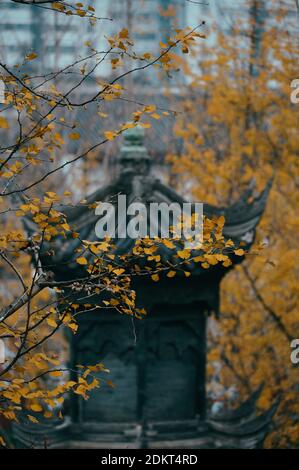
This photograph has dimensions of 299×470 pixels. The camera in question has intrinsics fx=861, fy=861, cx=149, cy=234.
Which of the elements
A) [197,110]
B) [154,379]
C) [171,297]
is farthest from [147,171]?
[197,110]

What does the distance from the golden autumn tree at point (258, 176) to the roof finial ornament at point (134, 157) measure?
2.41m

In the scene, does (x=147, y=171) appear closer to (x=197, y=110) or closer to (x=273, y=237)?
(x=273, y=237)

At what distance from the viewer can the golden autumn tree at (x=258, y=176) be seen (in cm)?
1219

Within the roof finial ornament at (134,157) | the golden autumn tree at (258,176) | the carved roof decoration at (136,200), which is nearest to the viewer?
the carved roof decoration at (136,200)

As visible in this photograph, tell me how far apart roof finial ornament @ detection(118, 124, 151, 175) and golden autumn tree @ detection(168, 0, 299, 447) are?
94.7 inches

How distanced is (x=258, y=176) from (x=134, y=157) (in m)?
4.50

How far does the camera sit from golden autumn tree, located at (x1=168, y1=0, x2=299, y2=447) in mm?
12188

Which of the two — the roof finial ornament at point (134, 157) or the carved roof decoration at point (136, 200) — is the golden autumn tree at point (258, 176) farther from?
the roof finial ornament at point (134, 157)

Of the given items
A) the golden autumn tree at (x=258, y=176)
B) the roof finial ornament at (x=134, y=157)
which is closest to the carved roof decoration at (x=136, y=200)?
the roof finial ornament at (x=134, y=157)

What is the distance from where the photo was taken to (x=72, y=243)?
9.48 m

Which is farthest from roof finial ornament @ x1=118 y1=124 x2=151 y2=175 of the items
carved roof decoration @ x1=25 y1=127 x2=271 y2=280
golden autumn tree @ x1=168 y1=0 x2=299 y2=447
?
golden autumn tree @ x1=168 y1=0 x2=299 y2=447

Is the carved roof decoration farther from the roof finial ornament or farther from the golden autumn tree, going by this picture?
the golden autumn tree

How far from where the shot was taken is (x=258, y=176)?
14078 millimetres

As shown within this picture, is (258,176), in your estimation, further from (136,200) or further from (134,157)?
(136,200)
